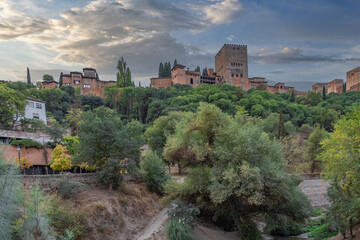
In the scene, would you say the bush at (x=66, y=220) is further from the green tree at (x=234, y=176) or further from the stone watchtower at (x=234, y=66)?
the stone watchtower at (x=234, y=66)

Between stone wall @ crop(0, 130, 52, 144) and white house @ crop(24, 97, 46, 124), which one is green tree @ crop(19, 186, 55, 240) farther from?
white house @ crop(24, 97, 46, 124)

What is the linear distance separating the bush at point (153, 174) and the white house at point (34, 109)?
2325 centimetres

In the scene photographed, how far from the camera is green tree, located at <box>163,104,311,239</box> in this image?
17062mm

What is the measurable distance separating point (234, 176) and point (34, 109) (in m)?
35.4

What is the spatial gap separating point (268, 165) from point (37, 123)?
31.6 metres

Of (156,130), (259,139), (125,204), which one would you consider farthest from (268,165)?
(156,130)

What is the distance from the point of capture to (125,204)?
824 inches

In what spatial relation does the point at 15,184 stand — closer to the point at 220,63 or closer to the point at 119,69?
the point at 119,69

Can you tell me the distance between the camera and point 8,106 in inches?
1261

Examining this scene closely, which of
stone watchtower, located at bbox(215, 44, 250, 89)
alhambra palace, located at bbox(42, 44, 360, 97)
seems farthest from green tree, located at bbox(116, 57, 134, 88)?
stone watchtower, located at bbox(215, 44, 250, 89)

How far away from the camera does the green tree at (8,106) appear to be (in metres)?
31.8

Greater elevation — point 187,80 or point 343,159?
point 187,80

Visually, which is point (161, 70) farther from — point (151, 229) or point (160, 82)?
point (151, 229)

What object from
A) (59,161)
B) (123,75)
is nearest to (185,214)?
(59,161)
